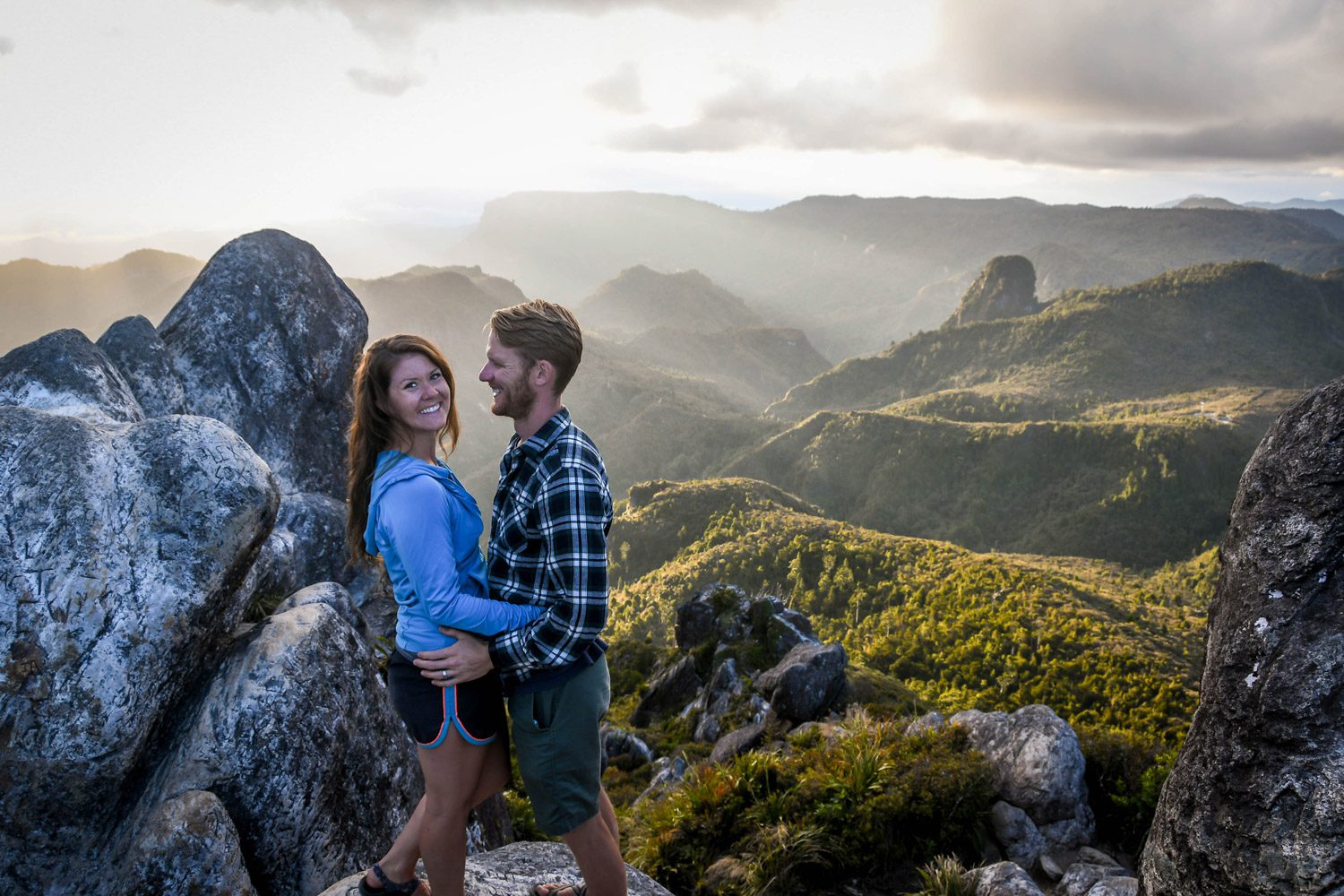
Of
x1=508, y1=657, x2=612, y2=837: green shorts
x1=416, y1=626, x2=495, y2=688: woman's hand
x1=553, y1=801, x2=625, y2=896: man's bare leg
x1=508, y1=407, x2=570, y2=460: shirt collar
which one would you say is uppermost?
x1=508, y1=407, x2=570, y2=460: shirt collar

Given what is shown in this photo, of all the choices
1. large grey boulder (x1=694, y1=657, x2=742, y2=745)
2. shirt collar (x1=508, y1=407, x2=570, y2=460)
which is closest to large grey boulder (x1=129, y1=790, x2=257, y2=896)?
shirt collar (x1=508, y1=407, x2=570, y2=460)

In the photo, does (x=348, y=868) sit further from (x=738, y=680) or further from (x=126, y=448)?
(x=738, y=680)

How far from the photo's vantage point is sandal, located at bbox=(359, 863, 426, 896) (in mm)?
5055

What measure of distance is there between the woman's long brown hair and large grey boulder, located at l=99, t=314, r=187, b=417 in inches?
396

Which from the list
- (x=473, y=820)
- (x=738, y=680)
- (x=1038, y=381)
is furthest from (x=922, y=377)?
(x=473, y=820)

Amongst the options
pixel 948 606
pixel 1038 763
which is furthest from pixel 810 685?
pixel 948 606

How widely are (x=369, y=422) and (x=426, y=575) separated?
120 cm

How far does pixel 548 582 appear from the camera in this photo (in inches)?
171

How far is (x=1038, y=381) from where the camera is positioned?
139 m

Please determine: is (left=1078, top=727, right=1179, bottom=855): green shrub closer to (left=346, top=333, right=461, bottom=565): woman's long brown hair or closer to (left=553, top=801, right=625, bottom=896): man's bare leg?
(left=553, top=801, right=625, bottom=896): man's bare leg

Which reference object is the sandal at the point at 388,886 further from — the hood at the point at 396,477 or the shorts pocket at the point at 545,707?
the hood at the point at 396,477

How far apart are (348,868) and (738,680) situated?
13.5m

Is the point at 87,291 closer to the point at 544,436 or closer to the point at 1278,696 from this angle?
the point at 544,436

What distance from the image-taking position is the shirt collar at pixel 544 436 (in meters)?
4.41
